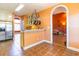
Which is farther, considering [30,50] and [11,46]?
[11,46]

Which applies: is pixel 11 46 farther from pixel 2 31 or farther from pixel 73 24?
pixel 73 24

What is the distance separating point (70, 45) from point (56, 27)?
180cm

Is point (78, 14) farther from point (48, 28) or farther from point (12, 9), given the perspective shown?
point (12, 9)

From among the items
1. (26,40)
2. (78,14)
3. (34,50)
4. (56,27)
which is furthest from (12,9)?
(56,27)

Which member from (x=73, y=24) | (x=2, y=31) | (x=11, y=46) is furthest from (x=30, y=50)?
(x=73, y=24)

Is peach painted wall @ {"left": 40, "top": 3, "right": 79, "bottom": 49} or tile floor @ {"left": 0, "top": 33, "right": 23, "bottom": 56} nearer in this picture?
tile floor @ {"left": 0, "top": 33, "right": 23, "bottom": 56}

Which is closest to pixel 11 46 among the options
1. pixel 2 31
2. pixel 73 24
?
pixel 2 31

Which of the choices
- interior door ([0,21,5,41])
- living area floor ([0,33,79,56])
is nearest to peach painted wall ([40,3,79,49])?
living area floor ([0,33,79,56])

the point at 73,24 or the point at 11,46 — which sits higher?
the point at 73,24

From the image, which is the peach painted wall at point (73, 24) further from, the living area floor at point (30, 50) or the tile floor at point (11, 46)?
the tile floor at point (11, 46)

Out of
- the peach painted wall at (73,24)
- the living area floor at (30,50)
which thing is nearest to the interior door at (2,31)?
the living area floor at (30,50)

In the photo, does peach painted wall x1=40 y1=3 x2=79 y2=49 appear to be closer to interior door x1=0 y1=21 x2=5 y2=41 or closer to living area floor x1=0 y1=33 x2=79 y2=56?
living area floor x1=0 y1=33 x2=79 y2=56

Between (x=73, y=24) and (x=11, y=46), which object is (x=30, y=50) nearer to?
(x=11, y=46)

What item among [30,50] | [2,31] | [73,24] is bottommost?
[30,50]
